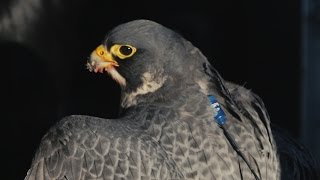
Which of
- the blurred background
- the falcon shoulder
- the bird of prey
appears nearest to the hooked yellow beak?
the bird of prey

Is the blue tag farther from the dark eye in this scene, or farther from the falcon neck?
the dark eye

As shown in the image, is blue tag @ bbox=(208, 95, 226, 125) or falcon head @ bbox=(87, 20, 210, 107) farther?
falcon head @ bbox=(87, 20, 210, 107)

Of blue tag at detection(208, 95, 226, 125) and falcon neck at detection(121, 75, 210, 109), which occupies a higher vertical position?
falcon neck at detection(121, 75, 210, 109)

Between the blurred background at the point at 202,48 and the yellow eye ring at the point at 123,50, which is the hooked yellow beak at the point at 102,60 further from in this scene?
the blurred background at the point at 202,48

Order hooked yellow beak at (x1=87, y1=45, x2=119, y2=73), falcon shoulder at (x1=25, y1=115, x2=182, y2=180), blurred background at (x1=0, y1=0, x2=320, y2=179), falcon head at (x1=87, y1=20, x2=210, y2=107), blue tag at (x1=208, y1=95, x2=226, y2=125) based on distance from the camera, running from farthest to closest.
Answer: blurred background at (x1=0, y1=0, x2=320, y2=179) → hooked yellow beak at (x1=87, y1=45, x2=119, y2=73) → falcon head at (x1=87, y1=20, x2=210, y2=107) → blue tag at (x1=208, y1=95, x2=226, y2=125) → falcon shoulder at (x1=25, y1=115, x2=182, y2=180)

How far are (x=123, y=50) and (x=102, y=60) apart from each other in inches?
5.4

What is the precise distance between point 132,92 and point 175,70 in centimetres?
25

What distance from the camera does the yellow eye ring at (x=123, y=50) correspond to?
495cm

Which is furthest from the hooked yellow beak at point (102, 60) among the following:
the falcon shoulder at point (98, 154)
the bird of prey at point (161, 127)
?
the falcon shoulder at point (98, 154)

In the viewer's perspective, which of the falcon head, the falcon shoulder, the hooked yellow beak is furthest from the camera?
the hooked yellow beak

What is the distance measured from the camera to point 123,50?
498cm

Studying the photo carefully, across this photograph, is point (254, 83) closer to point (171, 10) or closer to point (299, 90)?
point (299, 90)

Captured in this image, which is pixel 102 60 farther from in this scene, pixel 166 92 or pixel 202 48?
pixel 202 48

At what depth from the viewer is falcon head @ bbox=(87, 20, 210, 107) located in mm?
4938
